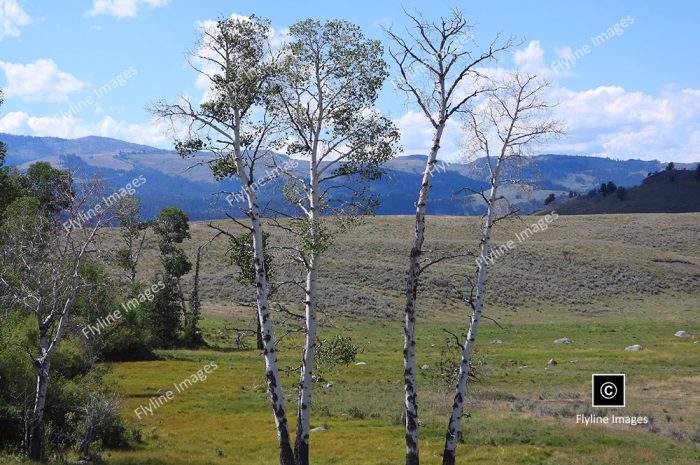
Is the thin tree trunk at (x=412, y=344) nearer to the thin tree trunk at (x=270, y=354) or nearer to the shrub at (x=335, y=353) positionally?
the shrub at (x=335, y=353)

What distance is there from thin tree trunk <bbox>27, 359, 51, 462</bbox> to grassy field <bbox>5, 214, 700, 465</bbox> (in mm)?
4481

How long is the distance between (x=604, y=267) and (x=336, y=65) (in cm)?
11990

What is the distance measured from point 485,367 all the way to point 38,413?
147 ft

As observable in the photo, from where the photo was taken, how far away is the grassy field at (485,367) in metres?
32.8

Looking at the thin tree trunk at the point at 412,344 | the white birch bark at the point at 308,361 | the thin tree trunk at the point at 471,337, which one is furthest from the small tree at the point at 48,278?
the thin tree trunk at the point at 471,337

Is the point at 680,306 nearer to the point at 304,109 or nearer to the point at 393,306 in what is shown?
the point at 393,306

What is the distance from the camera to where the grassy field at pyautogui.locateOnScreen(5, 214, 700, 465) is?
32.8m

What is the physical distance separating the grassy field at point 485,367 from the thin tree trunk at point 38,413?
4.48 meters

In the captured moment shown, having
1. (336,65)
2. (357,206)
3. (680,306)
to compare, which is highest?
(336,65)

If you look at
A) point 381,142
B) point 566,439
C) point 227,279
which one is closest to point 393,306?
point 227,279

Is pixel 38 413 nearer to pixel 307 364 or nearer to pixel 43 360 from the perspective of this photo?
pixel 43 360

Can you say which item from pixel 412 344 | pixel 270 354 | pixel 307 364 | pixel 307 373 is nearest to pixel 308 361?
pixel 307 364

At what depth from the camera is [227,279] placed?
108 meters

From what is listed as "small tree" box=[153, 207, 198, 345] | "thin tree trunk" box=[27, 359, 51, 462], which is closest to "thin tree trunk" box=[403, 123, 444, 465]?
"thin tree trunk" box=[27, 359, 51, 462]
